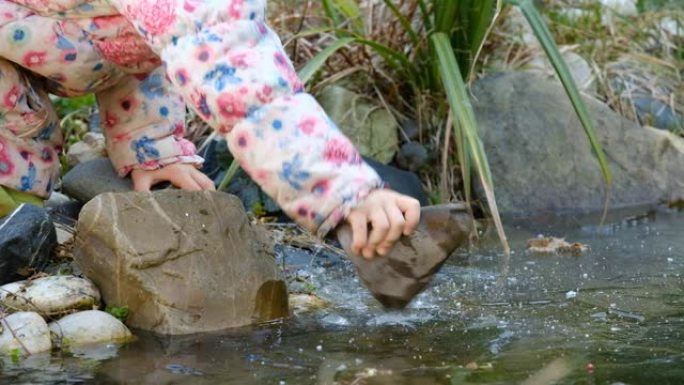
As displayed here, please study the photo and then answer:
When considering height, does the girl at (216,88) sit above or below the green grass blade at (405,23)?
above

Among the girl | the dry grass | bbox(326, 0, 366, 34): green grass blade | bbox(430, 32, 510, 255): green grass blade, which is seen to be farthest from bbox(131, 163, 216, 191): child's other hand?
the dry grass

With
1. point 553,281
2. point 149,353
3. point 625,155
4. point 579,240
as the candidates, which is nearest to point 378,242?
point 149,353

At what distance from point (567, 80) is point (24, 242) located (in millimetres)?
1530

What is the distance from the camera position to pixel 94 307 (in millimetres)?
2459

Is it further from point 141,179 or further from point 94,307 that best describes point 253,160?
point 141,179

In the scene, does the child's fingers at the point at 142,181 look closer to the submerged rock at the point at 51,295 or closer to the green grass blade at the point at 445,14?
the submerged rock at the point at 51,295

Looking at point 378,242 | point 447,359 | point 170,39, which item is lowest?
point 447,359

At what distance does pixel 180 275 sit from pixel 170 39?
53 cm

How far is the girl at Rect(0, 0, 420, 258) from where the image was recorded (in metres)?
2.05

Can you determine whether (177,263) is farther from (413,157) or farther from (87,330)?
(413,157)

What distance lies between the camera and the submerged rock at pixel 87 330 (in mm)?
2277

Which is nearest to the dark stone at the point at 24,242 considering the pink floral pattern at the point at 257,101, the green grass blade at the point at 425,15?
the pink floral pattern at the point at 257,101

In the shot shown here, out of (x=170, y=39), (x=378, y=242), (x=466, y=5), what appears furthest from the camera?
(x=466, y=5)

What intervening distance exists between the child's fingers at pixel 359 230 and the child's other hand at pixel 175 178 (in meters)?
1.00
